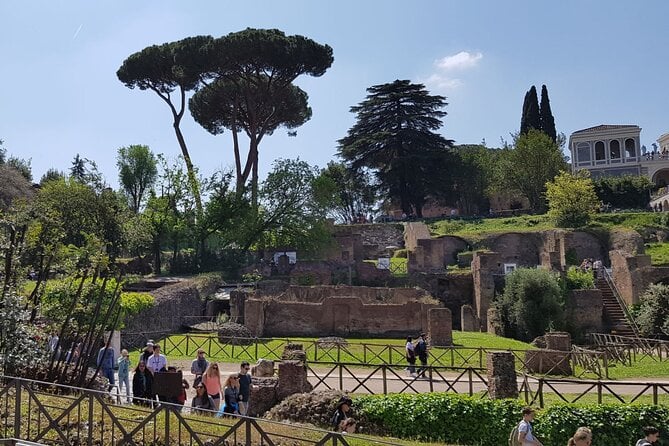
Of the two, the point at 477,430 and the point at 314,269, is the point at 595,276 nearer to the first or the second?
the point at 314,269

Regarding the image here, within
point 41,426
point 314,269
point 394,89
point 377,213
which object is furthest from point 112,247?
point 377,213

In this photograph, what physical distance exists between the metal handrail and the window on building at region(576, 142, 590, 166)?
37861 mm

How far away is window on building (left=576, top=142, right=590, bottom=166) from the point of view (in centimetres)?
7081

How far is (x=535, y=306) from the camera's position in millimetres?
27875

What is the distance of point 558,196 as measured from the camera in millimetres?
47344

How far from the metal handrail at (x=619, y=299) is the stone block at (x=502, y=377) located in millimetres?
16915

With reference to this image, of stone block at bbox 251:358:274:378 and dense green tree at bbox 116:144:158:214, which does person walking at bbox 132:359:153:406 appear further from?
dense green tree at bbox 116:144:158:214

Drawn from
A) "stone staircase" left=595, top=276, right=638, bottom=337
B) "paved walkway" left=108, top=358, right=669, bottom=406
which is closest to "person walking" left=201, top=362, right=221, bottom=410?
"paved walkway" left=108, top=358, right=669, bottom=406

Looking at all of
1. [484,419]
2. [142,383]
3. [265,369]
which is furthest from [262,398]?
[484,419]

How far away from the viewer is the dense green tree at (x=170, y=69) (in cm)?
4441

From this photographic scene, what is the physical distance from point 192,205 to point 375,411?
29162 mm

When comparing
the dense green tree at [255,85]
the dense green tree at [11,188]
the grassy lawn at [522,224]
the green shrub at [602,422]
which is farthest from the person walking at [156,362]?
the grassy lawn at [522,224]

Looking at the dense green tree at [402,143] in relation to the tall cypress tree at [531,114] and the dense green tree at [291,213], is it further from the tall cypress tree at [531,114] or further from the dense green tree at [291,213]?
the dense green tree at [291,213]

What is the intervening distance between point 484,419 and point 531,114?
58.4 meters
